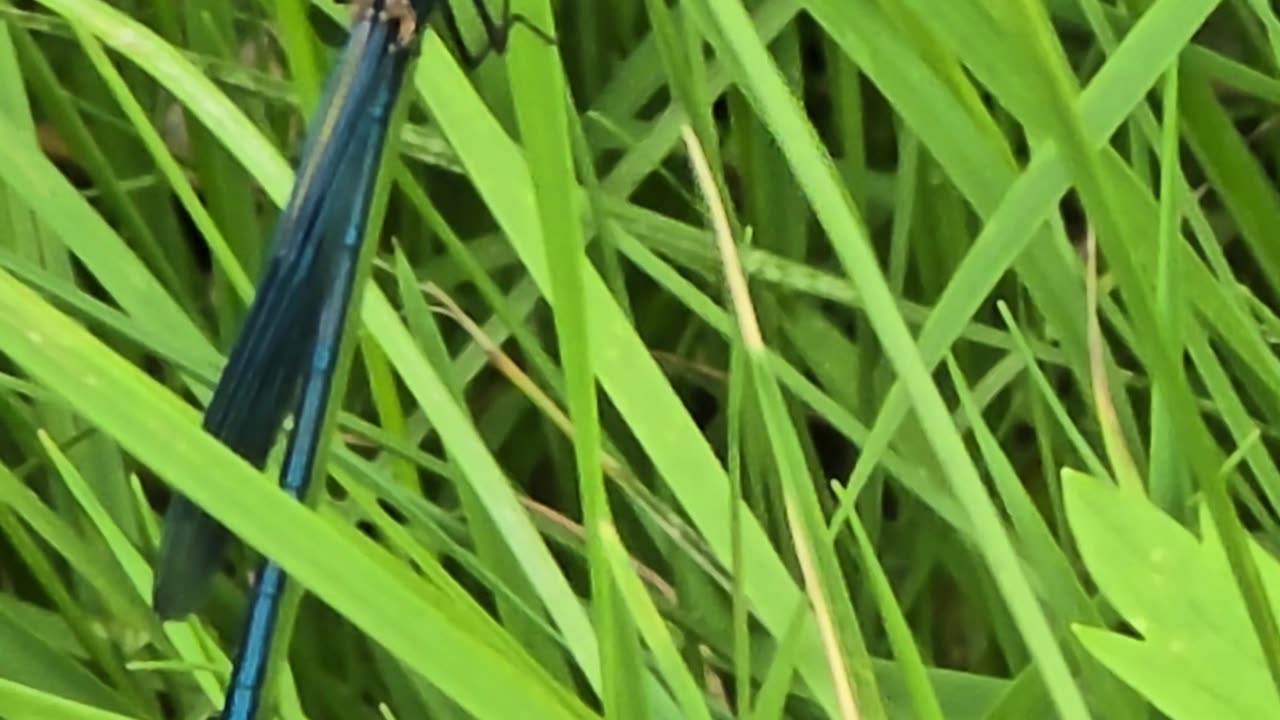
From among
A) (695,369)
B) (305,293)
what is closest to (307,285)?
(305,293)

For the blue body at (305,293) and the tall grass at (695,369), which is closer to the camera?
the tall grass at (695,369)

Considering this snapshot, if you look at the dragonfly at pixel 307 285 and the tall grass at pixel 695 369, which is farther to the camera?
the dragonfly at pixel 307 285

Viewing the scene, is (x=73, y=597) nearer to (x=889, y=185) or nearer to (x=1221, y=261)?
(x=889, y=185)

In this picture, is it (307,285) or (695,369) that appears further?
(695,369)

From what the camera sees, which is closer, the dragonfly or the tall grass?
the tall grass

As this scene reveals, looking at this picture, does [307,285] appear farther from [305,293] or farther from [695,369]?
[695,369]
